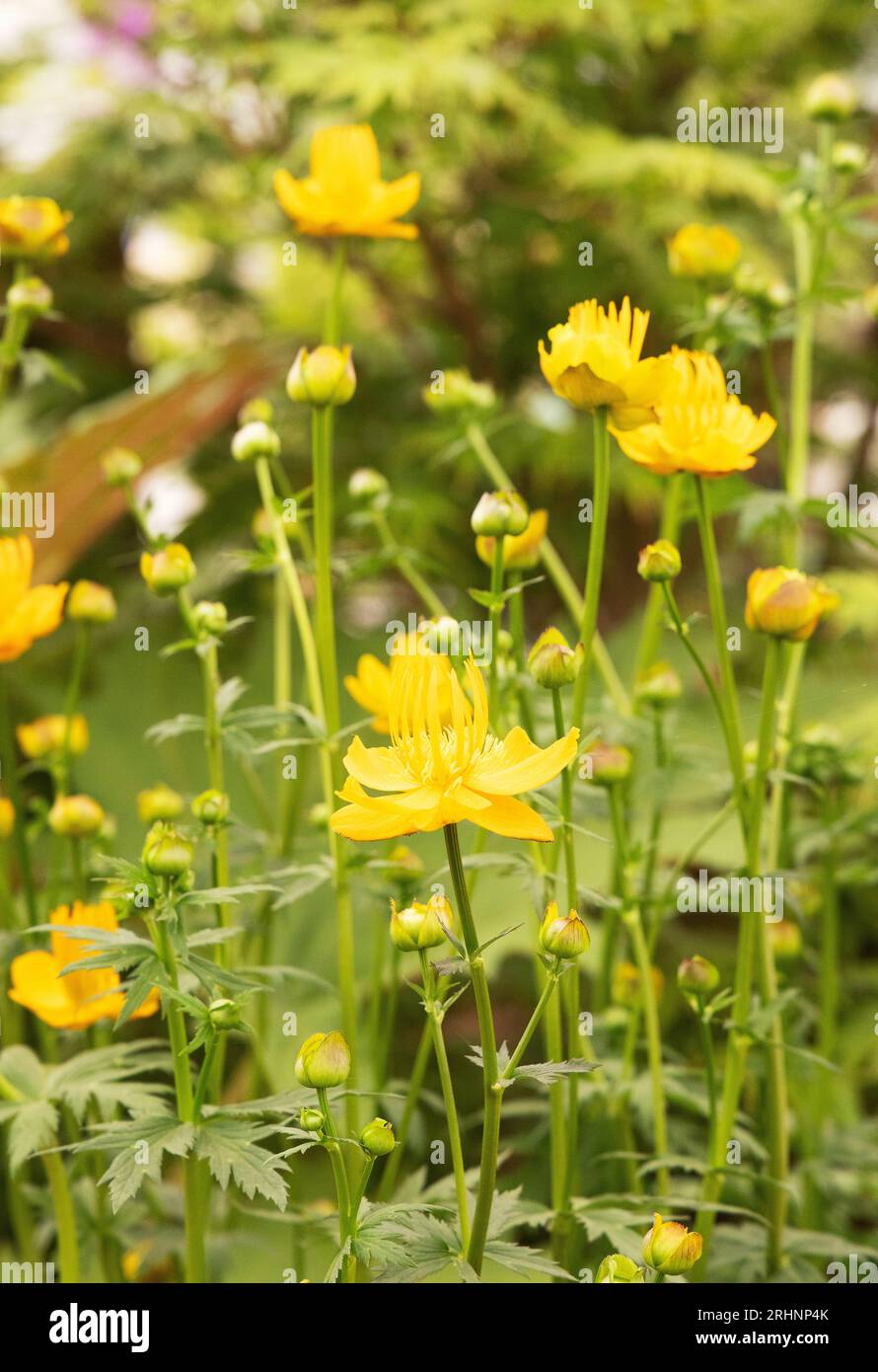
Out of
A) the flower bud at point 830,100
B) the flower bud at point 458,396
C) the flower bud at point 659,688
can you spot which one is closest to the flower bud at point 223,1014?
the flower bud at point 659,688

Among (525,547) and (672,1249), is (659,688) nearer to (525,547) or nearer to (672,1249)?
(525,547)

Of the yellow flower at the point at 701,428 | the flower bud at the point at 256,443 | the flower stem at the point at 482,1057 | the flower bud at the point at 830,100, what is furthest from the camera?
the flower bud at the point at 830,100

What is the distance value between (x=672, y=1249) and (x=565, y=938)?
12 cm

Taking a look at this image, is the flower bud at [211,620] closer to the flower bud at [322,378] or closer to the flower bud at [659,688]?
the flower bud at [322,378]

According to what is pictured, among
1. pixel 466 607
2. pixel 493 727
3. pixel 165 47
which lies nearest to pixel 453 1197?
pixel 493 727

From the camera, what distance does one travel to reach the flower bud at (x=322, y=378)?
561 mm

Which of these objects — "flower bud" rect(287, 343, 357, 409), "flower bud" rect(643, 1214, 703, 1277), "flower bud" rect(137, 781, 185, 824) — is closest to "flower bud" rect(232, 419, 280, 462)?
"flower bud" rect(287, 343, 357, 409)

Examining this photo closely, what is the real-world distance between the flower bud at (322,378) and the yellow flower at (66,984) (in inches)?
9.4

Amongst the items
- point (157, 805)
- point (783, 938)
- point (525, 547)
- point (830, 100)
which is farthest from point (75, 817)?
point (830, 100)

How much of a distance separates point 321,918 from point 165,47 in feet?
3.30

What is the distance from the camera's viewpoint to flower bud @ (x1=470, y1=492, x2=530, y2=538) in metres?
0.53

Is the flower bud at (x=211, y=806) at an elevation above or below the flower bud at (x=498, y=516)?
below

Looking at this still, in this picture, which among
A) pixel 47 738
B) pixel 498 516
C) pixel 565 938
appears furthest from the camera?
pixel 47 738

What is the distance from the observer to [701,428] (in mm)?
535
